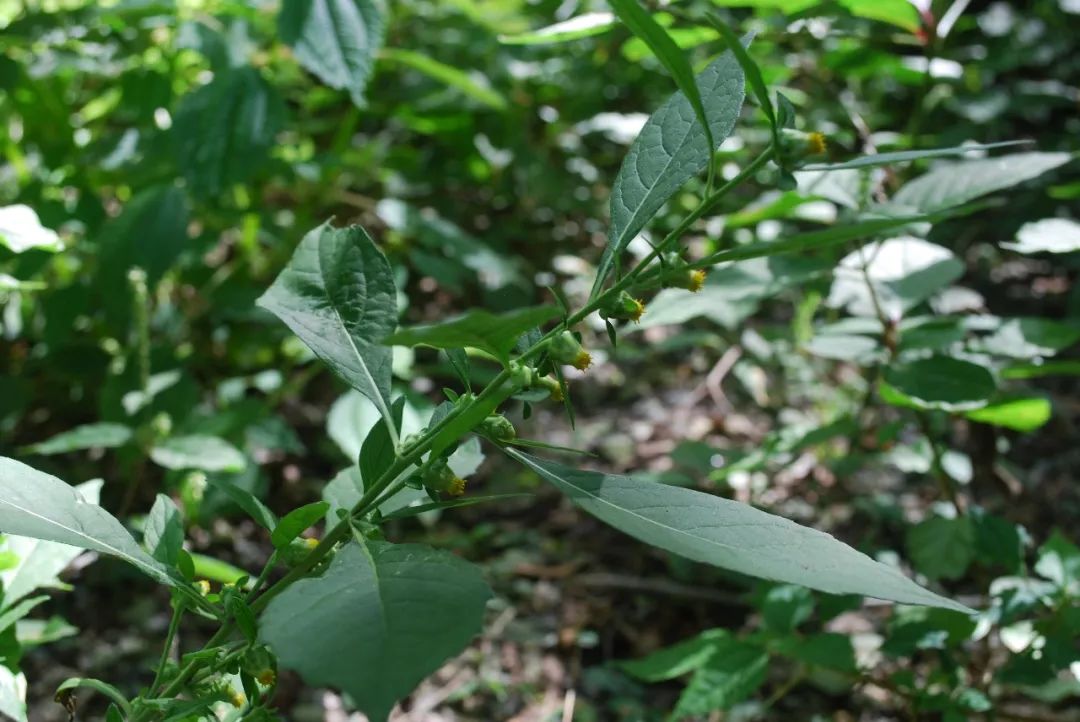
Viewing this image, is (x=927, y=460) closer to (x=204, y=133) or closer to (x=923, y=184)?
(x=923, y=184)

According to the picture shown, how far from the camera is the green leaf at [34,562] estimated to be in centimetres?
90

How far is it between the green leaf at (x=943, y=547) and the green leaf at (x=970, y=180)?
1.47 ft

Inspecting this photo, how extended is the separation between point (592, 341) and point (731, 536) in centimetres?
157

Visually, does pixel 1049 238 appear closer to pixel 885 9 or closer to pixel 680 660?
pixel 885 9

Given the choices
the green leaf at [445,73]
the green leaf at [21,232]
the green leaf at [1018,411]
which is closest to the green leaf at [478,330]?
the green leaf at [21,232]

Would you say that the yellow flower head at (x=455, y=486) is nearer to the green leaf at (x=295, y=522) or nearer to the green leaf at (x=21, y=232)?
the green leaf at (x=295, y=522)

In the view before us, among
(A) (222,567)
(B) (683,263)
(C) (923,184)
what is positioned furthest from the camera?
(C) (923,184)

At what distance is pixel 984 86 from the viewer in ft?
9.00

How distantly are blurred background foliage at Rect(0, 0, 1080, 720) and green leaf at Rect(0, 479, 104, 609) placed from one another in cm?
6

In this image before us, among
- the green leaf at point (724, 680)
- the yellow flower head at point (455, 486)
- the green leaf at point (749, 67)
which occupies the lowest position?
the green leaf at point (724, 680)

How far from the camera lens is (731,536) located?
22.9 inches

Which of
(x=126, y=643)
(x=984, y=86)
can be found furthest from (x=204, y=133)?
(x=984, y=86)

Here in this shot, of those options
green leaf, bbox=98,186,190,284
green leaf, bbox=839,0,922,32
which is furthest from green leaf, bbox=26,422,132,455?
green leaf, bbox=839,0,922,32

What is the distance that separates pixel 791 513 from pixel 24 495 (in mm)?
1433
